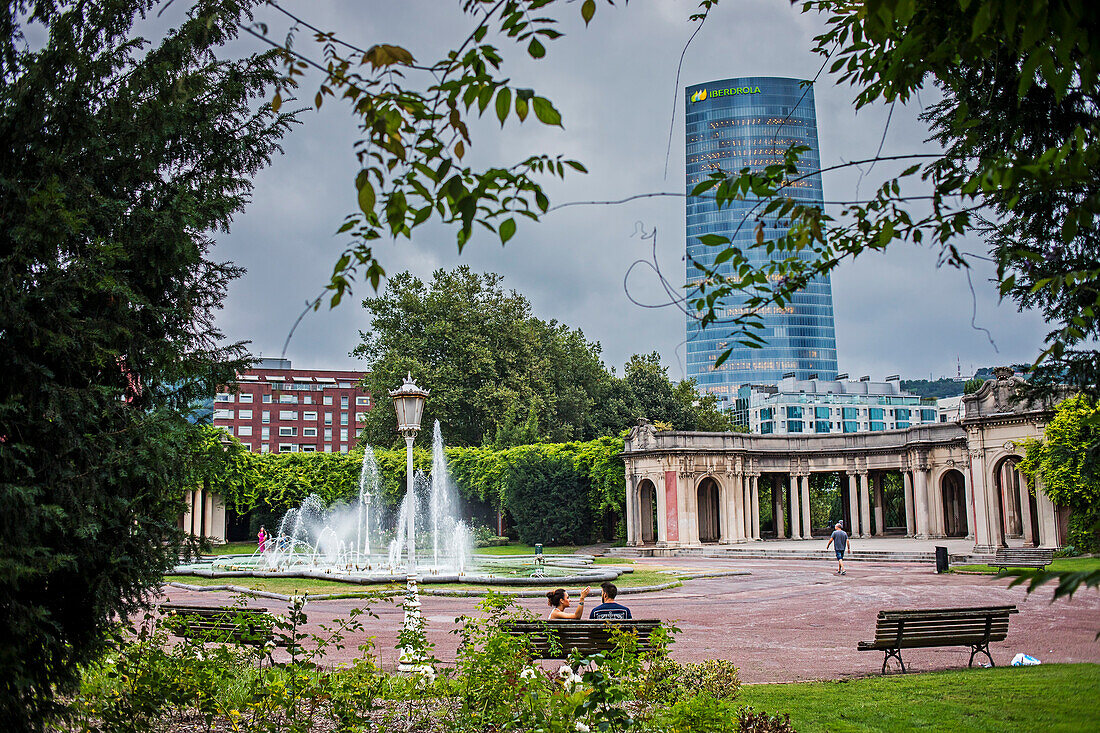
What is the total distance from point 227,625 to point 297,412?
10458cm

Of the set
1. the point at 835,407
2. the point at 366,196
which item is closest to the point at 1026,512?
the point at 366,196

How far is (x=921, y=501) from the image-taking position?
47.7 meters

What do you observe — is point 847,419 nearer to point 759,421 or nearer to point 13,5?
point 759,421

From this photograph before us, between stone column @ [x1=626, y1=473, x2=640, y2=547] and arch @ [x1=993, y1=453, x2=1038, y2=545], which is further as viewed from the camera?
stone column @ [x1=626, y1=473, x2=640, y2=547]

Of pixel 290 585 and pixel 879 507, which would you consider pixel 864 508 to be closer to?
pixel 879 507

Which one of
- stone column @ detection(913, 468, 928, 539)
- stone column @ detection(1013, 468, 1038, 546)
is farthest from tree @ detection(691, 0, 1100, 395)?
stone column @ detection(913, 468, 928, 539)

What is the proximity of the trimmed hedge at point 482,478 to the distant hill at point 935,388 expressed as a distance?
135 meters

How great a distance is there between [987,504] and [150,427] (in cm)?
3281

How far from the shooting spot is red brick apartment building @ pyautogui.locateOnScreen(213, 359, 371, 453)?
348ft

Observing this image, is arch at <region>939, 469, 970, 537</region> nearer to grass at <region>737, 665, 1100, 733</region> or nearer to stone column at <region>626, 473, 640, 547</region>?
stone column at <region>626, 473, 640, 547</region>

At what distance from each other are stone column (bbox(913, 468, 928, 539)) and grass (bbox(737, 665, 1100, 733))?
130 ft

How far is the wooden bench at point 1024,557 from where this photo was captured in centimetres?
2891

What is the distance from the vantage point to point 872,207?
5262mm

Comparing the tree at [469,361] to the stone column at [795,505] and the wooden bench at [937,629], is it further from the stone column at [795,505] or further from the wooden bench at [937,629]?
the wooden bench at [937,629]
